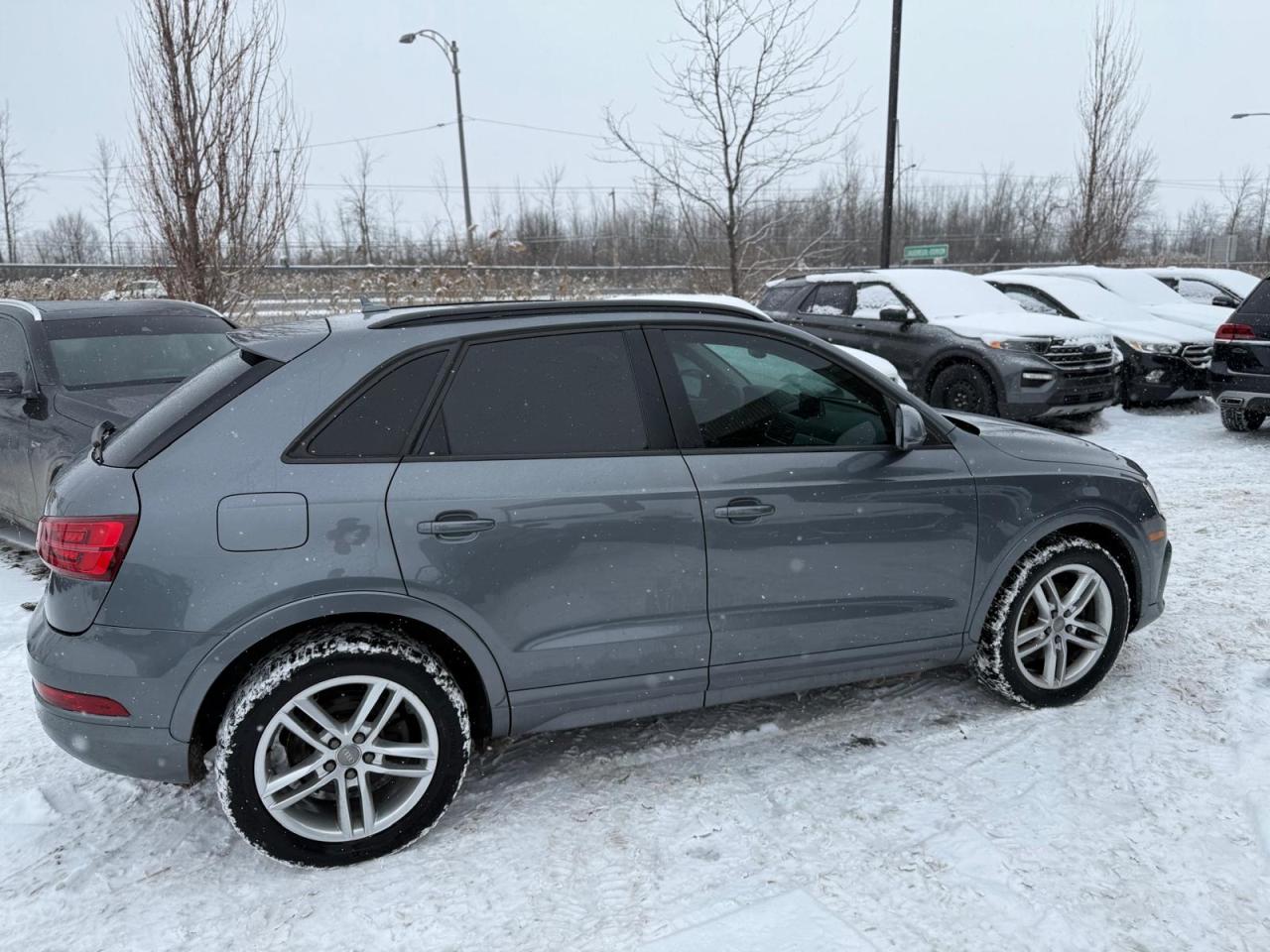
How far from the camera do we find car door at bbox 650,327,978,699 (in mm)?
3094

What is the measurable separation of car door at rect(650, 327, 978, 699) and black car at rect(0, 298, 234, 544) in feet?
11.5

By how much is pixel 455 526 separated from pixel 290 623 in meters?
0.55

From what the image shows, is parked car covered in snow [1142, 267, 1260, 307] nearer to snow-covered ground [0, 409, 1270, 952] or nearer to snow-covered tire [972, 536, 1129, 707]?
snow-covered tire [972, 536, 1129, 707]

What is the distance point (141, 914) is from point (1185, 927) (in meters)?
2.92

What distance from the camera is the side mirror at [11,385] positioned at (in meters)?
5.52

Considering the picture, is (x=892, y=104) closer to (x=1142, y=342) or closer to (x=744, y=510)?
(x=1142, y=342)

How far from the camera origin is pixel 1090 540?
3.71 m

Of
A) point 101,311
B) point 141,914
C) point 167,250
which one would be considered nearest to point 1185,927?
point 141,914

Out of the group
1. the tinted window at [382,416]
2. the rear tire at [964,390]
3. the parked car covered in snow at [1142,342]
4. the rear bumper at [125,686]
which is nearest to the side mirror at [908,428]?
the tinted window at [382,416]

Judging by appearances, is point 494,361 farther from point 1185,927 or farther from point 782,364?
point 1185,927

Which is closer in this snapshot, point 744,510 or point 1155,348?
point 744,510

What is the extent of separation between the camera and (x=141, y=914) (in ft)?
8.46

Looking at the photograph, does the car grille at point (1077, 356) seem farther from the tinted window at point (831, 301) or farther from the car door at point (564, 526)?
the car door at point (564, 526)

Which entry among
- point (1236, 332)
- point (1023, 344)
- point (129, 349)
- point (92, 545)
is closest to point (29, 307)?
point (129, 349)
